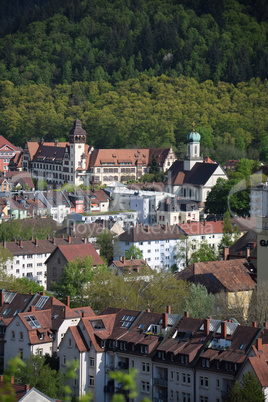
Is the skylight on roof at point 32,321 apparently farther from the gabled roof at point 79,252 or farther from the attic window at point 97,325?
the gabled roof at point 79,252

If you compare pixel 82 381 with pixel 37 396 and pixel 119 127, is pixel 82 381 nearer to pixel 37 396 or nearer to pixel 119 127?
pixel 37 396

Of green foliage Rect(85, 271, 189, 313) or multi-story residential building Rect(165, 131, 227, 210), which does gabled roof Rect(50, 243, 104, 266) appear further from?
multi-story residential building Rect(165, 131, 227, 210)

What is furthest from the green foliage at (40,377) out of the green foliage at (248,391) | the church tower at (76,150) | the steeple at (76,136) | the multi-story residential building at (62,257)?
the steeple at (76,136)

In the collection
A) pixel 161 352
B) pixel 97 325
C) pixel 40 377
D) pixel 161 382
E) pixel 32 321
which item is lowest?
pixel 161 382

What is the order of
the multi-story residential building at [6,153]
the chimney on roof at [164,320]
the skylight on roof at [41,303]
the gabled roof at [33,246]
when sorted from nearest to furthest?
the chimney on roof at [164,320] → the skylight on roof at [41,303] → the gabled roof at [33,246] → the multi-story residential building at [6,153]

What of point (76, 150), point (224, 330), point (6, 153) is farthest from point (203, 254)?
point (6, 153)

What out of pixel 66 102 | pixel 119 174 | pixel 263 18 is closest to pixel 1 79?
pixel 66 102

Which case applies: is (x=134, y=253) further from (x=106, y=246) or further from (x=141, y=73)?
(x=141, y=73)
